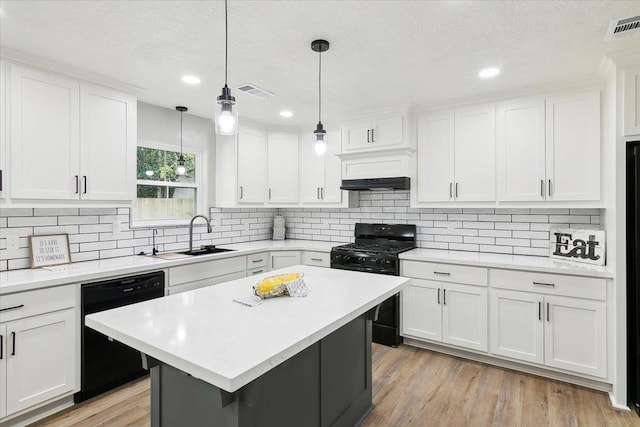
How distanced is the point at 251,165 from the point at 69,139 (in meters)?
1.97

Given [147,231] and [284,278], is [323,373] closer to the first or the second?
[284,278]

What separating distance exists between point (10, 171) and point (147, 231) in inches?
52.0

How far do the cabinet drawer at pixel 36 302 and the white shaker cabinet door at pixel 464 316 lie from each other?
3.02 m

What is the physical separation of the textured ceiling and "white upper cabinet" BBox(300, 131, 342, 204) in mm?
1197

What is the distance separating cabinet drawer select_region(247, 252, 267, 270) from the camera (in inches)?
154

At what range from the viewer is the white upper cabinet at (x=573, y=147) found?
9.37 feet

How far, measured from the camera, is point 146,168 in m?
3.66

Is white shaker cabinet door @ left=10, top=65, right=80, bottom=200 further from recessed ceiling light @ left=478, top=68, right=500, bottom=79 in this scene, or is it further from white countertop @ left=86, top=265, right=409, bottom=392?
recessed ceiling light @ left=478, top=68, right=500, bottom=79

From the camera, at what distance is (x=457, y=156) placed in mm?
3494

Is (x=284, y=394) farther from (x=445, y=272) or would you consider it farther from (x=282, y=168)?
(x=282, y=168)

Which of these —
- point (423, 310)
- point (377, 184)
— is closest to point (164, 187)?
point (377, 184)

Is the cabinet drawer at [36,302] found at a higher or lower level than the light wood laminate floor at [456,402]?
higher

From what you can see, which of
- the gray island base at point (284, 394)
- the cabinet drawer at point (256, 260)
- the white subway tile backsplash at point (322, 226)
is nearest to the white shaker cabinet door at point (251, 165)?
the white subway tile backsplash at point (322, 226)

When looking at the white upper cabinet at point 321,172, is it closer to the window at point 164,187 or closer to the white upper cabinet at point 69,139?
the window at point 164,187
